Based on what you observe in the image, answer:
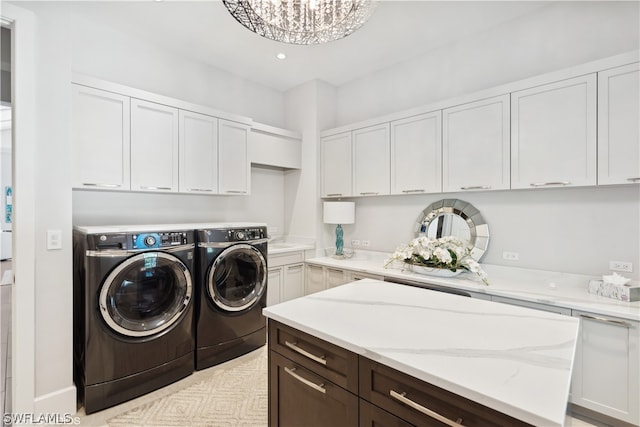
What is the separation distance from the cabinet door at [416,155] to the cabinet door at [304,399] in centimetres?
218

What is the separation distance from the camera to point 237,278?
2.84 m

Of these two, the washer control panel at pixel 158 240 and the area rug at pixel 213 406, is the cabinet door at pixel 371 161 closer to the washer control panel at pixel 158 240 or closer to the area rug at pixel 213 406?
the washer control panel at pixel 158 240

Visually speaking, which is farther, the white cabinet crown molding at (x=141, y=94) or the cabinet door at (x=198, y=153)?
the cabinet door at (x=198, y=153)

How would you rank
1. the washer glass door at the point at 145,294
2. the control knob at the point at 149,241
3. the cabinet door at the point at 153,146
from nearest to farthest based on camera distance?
the washer glass door at the point at 145,294 → the control knob at the point at 149,241 → the cabinet door at the point at 153,146

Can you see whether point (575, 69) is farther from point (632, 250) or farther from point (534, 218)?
point (632, 250)

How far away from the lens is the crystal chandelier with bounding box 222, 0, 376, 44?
166 cm

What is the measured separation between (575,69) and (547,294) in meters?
1.60

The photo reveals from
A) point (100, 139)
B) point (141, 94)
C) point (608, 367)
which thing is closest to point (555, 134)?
point (608, 367)

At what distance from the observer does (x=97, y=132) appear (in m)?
→ 2.39

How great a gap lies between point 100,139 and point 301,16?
6.03 feet

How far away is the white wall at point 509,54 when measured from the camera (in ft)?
7.46

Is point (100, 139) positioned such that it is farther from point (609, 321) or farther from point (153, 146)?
point (609, 321)

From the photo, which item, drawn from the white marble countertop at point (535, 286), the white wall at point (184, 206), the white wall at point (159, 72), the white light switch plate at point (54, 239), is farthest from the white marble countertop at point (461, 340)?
the white wall at point (159, 72)

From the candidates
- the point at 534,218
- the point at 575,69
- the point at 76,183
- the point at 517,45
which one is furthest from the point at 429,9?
the point at 76,183
